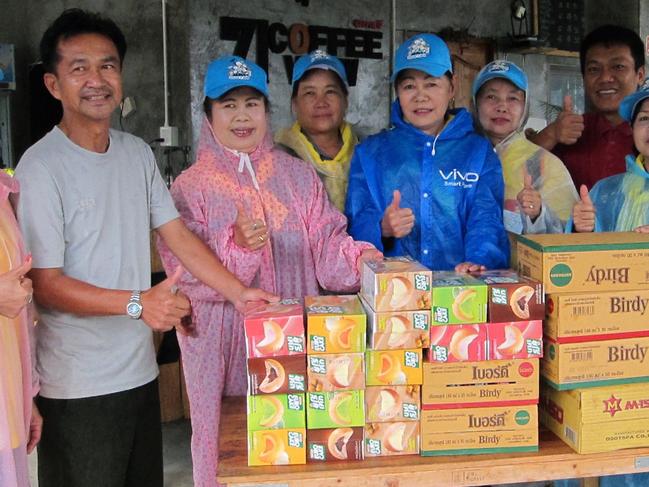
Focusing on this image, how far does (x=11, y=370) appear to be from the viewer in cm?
137

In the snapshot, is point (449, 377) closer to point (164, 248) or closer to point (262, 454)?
point (262, 454)

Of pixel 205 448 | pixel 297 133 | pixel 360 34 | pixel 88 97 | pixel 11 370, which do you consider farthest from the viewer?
pixel 360 34

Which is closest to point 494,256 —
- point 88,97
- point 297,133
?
point 297,133

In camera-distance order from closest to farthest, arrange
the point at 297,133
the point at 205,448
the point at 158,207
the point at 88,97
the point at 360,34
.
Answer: the point at 88,97
the point at 158,207
the point at 205,448
the point at 297,133
the point at 360,34

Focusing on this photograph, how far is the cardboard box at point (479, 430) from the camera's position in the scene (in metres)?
1.42

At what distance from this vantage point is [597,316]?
1.44 metres

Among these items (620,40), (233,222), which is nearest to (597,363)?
(233,222)

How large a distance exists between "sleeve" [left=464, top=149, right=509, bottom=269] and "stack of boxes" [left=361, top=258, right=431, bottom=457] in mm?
563

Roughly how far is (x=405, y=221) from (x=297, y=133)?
0.69 metres

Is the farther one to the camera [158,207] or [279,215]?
[279,215]

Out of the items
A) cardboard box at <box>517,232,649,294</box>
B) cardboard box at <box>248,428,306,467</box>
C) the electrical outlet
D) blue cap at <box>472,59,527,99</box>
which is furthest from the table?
the electrical outlet

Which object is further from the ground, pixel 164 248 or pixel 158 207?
pixel 158 207

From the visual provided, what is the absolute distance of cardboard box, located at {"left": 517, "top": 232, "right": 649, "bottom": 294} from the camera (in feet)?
4.68

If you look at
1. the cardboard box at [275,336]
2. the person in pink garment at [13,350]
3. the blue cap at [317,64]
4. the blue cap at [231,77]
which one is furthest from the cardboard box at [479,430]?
the blue cap at [317,64]
